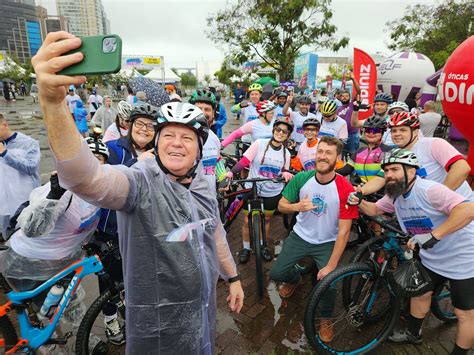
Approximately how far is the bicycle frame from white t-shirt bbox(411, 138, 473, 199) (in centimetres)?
410

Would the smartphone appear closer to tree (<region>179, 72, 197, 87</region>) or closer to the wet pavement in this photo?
the wet pavement

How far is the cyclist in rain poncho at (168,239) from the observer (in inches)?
58.7

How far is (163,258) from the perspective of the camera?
1571 mm

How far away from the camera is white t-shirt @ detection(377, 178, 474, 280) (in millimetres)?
2682

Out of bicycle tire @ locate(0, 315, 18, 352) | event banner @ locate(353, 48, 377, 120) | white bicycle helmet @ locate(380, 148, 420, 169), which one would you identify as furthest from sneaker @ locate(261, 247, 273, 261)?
event banner @ locate(353, 48, 377, 120)

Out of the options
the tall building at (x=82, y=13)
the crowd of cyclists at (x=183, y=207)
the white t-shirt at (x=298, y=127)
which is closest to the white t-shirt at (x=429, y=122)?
the white t-shirt at (x=298, y=127)

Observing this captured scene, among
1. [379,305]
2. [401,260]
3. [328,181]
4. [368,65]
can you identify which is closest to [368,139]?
[328,181]

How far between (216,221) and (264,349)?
194 cm

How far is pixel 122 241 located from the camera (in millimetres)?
1602

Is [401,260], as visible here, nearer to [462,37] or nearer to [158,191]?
[158,191]

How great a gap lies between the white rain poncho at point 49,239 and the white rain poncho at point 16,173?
1.81 metres

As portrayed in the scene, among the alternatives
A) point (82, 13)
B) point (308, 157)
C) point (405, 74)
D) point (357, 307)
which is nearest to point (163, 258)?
point (357, 307)

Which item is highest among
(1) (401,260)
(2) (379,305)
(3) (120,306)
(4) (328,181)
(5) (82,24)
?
(5) (82,24)

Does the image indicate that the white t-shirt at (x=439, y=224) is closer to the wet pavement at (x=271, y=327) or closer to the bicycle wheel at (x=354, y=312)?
the bicycle wheel at (x=354, y=312)
